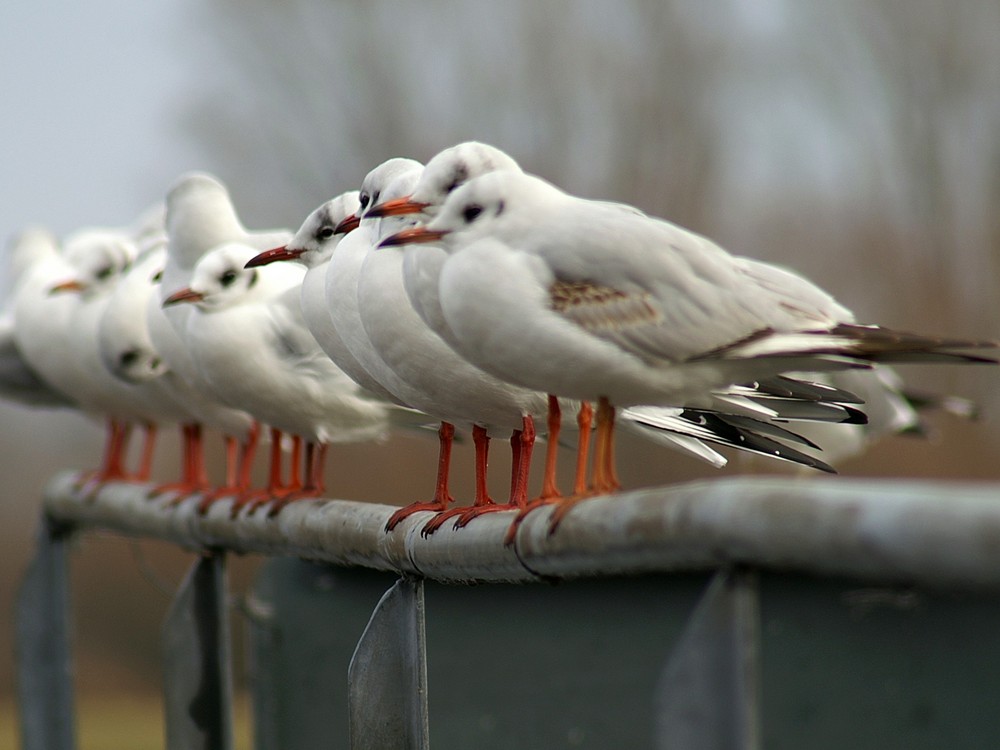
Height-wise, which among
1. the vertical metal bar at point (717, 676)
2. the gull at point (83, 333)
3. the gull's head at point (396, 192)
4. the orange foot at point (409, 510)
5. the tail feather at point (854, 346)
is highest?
the gull at point (83, 333)

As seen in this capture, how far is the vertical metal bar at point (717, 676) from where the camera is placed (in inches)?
54.1

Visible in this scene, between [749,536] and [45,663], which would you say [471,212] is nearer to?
[749,536]

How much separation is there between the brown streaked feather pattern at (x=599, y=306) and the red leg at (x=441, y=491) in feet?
1.48

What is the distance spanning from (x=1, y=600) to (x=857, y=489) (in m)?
9.99

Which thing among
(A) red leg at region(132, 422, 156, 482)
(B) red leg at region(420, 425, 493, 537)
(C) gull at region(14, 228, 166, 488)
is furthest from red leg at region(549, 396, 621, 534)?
(A) red leg at region(132, 422, 156, 482)

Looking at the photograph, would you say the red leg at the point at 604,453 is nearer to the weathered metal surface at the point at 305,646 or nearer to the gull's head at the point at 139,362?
the weathered metal surface at the point at 305,646

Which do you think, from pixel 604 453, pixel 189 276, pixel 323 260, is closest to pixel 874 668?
pixel 604 453

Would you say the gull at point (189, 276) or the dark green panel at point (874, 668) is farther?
the gull at point (189, 276)

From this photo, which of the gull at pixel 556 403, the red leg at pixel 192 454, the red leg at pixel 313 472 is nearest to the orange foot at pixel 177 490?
the red leg at pixel 313 472

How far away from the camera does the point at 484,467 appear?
371 centimetres

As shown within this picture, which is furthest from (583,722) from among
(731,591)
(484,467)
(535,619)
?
(484,467)

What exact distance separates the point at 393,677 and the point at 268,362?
211cm

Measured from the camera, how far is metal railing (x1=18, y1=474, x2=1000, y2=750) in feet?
4.19

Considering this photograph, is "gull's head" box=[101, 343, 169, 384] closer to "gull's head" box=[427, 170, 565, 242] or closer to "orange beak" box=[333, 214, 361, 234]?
"orange beak" box=[333, 214, 361, 234]
